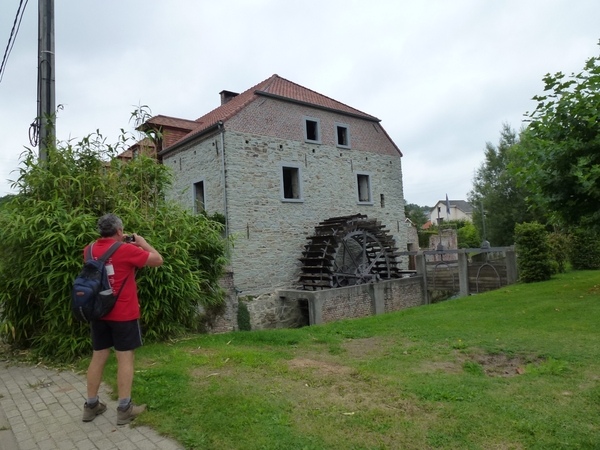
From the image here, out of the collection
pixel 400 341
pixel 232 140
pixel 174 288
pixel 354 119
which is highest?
pixel 354 119

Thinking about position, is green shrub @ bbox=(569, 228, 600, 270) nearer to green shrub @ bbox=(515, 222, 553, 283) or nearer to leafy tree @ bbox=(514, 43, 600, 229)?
green shrub @ bbox=(515, 222, 553, 283)

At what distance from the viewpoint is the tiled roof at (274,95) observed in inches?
575

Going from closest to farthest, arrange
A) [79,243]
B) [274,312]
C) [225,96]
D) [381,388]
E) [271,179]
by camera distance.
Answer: [381,388] → [79,243] → [274,312] → [271,179] → [225,96]

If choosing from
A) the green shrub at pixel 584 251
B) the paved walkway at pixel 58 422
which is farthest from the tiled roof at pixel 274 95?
the paved walkway at pixel 58 422

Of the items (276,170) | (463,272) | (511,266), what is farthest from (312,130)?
(511,266)

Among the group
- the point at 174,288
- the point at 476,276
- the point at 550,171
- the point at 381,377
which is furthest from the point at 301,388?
the point at 476,276

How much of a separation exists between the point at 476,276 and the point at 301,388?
1288cm

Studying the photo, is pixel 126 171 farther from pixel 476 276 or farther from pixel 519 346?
pixel 476 276

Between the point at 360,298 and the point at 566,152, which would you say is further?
the point at 360,298

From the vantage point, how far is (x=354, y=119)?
17531 millimetres

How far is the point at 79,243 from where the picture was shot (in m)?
4.93

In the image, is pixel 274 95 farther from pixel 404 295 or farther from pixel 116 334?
pixel 116 334

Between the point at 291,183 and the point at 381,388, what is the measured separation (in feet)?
41.4

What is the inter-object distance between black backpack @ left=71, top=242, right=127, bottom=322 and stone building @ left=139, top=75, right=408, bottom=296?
32.6 feet
